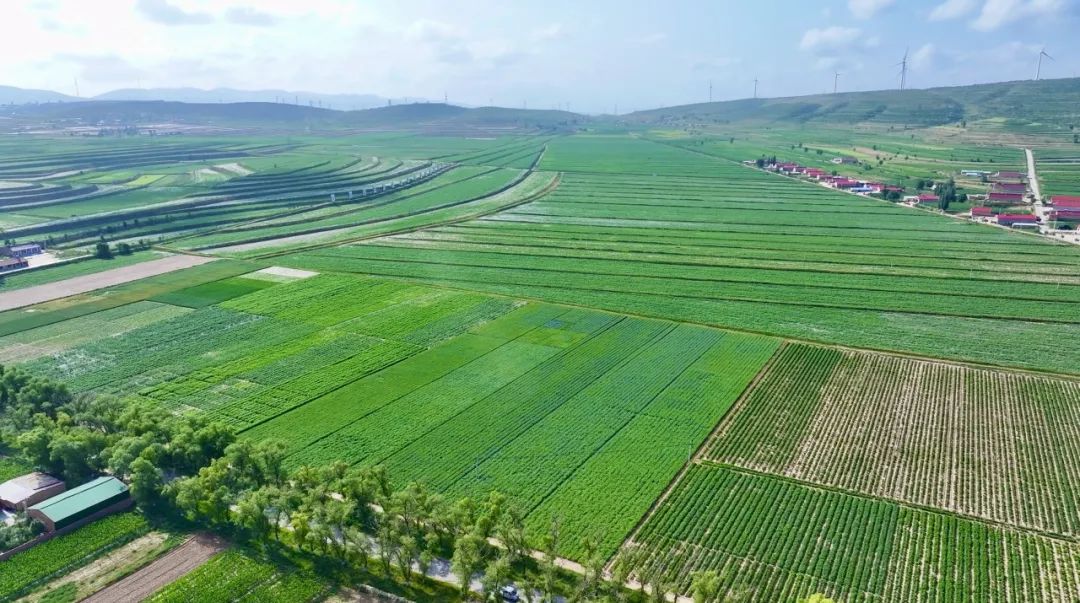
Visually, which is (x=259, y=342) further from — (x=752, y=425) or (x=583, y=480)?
(x=752, y=425)

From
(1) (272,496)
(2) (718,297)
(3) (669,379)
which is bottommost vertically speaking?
(3) (669,379)

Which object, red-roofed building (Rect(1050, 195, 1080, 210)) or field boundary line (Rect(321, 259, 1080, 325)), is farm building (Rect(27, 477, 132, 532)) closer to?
field boundary line (Rect(321, 259, 1080, 325))

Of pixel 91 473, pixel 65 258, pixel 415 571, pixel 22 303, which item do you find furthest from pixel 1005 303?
pixel 65 258

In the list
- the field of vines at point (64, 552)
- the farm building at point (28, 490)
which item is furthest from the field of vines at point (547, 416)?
the farm building at point (28, 490)

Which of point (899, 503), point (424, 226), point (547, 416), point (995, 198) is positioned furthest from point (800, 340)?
point (995, 198)

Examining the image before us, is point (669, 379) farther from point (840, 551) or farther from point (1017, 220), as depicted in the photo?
point (1017, 220)

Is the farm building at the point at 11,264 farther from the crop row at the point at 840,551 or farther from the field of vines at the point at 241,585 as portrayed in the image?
the crop row at the point at 840,551
